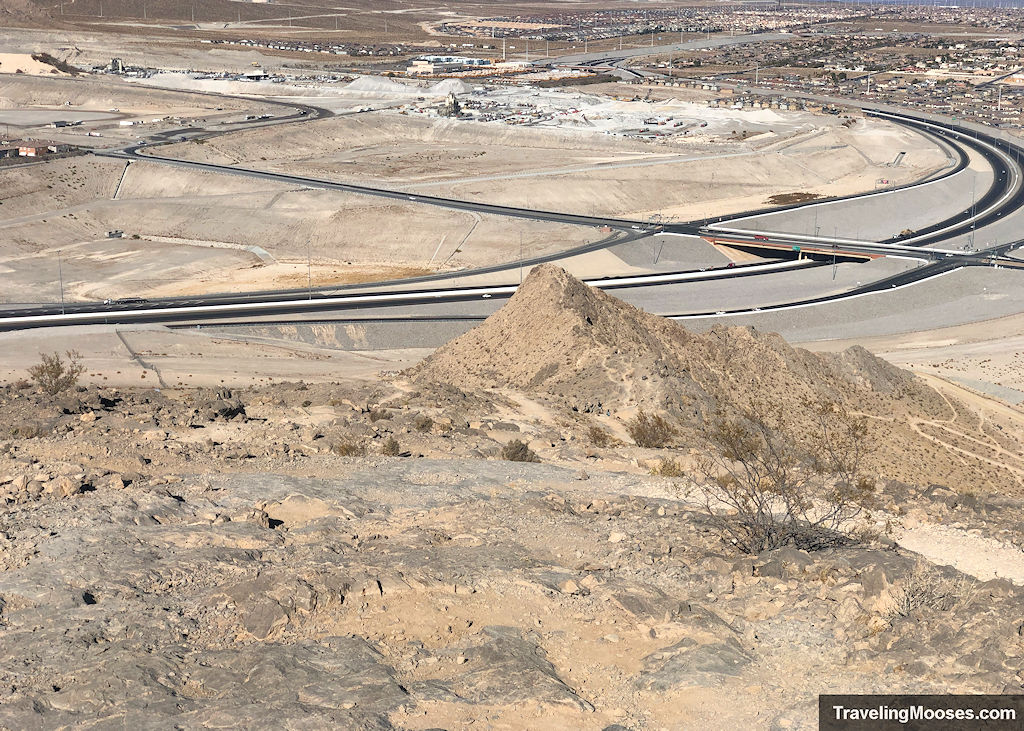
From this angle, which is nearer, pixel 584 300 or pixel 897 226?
pixel 584 300

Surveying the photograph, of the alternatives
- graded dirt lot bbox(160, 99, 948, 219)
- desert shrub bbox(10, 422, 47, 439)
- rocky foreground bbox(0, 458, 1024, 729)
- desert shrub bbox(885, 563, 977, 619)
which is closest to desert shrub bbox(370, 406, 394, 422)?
desert shrub bbox(10, 422, 47, 439)

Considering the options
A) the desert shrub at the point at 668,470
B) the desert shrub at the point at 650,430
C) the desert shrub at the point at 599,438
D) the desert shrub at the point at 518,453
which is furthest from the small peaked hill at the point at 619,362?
the desert shrub at the point at 518,453

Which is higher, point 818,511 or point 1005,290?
point 818,511

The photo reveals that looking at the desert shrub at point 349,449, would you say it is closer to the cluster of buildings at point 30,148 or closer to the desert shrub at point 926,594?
the desert shrub at point 926,594

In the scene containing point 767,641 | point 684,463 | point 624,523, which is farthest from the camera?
point 684,463

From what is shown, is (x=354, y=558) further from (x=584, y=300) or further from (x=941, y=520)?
(x=584, y=300)

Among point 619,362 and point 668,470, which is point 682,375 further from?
point 668,470

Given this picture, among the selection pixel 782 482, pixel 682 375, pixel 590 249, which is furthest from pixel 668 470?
pixel 590 249

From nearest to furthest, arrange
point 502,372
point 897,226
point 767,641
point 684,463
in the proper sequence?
point 767,641 → point 684,463 → point 502,372 → point 897,226

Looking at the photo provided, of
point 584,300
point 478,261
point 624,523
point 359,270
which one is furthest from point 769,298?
point 624,523
